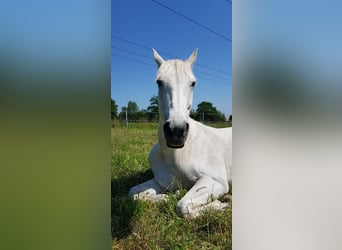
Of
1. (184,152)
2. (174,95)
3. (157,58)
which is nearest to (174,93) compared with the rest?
(174,95)

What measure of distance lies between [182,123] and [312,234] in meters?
0.60

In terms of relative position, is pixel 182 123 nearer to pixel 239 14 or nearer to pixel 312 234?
pixel 239 14

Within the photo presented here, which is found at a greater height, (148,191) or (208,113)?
(208,113)

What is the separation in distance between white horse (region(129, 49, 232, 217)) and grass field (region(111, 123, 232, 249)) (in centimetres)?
3

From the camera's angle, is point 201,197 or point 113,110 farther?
point 201,197

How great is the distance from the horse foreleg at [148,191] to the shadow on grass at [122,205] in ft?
0.06

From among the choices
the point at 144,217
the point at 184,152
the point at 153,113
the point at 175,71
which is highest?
the point at 175,71

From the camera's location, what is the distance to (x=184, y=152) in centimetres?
104

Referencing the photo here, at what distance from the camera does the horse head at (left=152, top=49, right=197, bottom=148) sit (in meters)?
0.92

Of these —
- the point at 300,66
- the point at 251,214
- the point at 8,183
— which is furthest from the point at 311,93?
the point at 8,183

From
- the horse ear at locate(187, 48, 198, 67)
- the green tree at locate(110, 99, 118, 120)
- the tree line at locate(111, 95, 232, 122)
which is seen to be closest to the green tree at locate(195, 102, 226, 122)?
the tree line at locate(111, 95, 232, 122)

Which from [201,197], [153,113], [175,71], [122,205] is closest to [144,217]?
[122,205]

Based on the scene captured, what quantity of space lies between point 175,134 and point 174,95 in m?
0.12

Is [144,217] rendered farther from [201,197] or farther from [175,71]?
[175,71]
